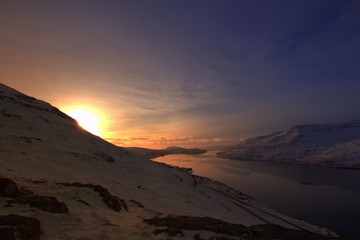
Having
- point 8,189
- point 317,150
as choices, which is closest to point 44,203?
point 8,189

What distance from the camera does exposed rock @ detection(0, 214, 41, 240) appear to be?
9.22m

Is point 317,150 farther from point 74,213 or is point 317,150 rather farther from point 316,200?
point 74,213

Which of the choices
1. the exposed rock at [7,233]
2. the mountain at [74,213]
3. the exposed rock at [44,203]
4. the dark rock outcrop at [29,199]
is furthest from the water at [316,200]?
the exposed rock at [7,233]

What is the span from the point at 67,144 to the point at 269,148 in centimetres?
16737

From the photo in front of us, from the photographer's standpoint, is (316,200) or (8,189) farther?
(316,200)

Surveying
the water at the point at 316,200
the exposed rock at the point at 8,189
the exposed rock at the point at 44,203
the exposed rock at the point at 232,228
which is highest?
the exposed rock at the point at 8,189

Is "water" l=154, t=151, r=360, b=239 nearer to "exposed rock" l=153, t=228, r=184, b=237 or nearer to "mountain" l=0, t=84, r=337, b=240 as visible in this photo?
"mountain" l=0, t=84, r=337, b=240

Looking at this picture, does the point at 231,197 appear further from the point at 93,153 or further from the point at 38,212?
the point at 38,212

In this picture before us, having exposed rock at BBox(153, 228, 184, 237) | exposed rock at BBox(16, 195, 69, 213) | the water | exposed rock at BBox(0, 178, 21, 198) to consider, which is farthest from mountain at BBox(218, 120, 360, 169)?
exposed rock at BBox(0, 178, 21, 198)

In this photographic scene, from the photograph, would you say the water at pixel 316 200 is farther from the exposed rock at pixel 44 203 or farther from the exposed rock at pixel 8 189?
the exposed rock at pixel 8 189

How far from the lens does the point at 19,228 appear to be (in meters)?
9.62

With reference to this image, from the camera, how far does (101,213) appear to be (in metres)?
15.2

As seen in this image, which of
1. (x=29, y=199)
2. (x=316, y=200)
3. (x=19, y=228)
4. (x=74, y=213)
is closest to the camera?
(x=19, y=228)

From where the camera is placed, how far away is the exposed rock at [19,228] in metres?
9.22
